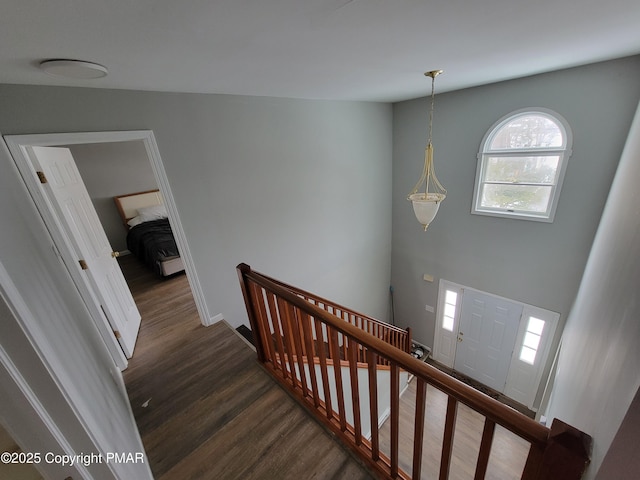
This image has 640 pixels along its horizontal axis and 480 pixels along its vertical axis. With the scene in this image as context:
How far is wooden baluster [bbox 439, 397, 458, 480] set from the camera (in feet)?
2.98

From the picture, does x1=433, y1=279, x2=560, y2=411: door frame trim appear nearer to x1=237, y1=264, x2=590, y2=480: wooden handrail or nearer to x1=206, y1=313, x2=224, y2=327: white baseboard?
x1=237, y1=264, x2=590, y2=480: wooden handrail

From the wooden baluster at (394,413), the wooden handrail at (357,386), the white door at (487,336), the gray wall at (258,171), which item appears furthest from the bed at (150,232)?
the white door at (487,336)

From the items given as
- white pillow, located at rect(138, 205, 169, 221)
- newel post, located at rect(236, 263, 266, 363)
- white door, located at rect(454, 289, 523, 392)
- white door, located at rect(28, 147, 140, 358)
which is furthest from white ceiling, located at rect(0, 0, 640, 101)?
white pillow, located at rect(138, 205, 169, 221)

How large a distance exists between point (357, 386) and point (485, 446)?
2.01ft

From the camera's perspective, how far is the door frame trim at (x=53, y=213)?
161cm

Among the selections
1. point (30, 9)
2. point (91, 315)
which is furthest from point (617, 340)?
point (91, 315)

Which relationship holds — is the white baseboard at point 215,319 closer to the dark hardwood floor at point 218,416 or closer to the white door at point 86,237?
the dark hardwood floor at point 218,416

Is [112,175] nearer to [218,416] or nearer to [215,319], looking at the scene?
[215,319]

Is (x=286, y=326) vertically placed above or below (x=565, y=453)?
below

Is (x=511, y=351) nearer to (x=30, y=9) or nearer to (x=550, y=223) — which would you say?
(x=550, y=223)

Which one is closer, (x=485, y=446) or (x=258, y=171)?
(x=485, y=446)

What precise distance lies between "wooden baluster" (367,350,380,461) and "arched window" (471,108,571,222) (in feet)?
11.4

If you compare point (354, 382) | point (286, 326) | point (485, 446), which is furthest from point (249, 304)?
point (485, 446)

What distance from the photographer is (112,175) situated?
17.5 ft
